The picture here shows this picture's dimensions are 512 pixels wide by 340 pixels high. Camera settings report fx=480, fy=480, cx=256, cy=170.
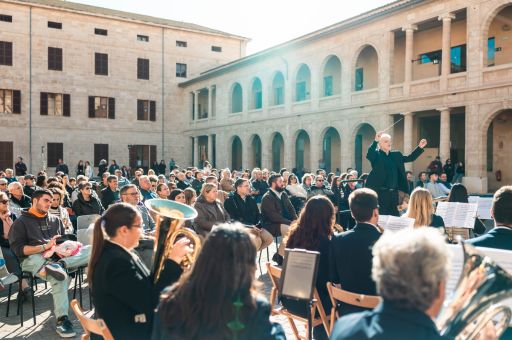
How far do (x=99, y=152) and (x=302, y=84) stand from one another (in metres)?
18.3

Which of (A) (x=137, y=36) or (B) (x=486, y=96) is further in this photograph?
(A) (x=137, y=36)

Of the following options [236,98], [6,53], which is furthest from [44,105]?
[236,98]

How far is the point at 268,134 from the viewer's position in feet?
112

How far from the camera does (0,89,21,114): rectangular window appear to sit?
36.7 metres

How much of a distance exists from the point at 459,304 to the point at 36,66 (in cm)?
4085

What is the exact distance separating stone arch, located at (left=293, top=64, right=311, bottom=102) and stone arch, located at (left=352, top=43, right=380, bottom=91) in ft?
Answer: 12.2

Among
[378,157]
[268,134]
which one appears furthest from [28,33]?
[378,157]

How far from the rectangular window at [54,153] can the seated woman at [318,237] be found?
37261 mm

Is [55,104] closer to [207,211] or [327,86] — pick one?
[327,86]

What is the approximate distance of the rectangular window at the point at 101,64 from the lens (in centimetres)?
4006

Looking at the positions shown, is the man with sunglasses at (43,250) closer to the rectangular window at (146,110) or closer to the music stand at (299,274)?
the music stand at (299,274)

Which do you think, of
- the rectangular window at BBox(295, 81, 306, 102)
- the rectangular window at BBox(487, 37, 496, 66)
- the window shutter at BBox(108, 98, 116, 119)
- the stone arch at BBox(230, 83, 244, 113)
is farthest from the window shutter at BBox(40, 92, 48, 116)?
the rectangular window at BBox(487, 37, 496, 66)

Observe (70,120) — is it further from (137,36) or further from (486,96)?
(486,96)

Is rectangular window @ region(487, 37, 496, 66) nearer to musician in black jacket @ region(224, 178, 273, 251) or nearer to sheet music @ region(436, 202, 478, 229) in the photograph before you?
sheet music @ region(436, 202, 478, 229)
